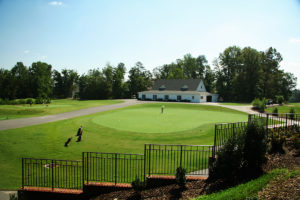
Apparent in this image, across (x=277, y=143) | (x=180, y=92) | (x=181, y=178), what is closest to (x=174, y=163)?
(x=181, y=178)

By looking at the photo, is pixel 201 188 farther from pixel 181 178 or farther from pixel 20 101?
pixel 20 101

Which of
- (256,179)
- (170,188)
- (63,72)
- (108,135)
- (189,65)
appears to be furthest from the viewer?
(189,65)

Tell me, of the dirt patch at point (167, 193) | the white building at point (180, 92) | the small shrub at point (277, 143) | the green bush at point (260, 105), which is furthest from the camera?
the white building at point (180, 92)

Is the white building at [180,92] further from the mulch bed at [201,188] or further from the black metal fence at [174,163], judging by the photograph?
the mulch bed at [201,188]

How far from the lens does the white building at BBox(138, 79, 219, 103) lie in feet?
192

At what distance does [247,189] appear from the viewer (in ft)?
18.3

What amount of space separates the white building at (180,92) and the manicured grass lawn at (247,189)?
51.2m

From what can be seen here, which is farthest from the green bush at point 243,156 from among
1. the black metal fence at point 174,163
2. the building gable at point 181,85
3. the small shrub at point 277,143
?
the building gable at point 181,85

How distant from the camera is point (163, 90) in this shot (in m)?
67.1

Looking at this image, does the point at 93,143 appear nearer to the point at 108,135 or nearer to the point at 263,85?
the point at 108,135

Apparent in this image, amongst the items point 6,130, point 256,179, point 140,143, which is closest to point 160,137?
point 140,143

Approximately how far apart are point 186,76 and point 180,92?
32089mm

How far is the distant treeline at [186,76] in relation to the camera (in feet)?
203

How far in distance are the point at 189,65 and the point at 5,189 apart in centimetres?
8989
